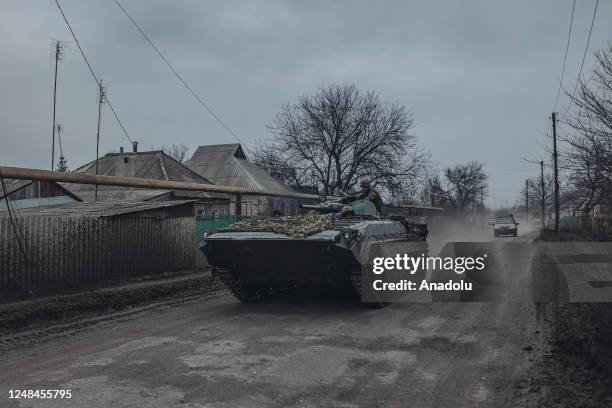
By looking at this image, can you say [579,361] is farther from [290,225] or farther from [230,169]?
[230,169]

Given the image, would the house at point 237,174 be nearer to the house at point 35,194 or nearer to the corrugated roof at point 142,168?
the corrugated roof at point 142,168

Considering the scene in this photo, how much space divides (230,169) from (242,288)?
1037 inches

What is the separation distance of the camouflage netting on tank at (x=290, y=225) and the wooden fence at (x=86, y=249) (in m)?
3.71

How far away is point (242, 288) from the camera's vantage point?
832cm

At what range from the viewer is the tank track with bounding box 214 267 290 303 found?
8.05 m

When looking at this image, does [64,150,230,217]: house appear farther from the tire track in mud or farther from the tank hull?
the tank hull

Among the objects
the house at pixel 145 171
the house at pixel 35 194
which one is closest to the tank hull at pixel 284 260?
the house at pixel 35 194

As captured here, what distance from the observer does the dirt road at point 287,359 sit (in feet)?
13.5

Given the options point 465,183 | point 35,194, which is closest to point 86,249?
point 35,194

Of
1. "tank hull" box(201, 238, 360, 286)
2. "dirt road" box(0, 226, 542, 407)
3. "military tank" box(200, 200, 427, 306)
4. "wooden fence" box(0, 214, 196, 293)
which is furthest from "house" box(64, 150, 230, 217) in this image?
"dirt road" box(0, 226, 542, 407)

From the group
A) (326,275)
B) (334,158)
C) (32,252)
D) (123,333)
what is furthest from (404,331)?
(334,158)

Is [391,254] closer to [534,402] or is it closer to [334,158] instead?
[534,402]

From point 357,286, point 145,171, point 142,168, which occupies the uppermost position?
point 142,168

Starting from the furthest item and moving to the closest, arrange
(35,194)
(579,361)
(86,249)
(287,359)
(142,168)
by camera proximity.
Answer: (142,168)
(35,194)
(86,249)
(287,359)
(579,361)
